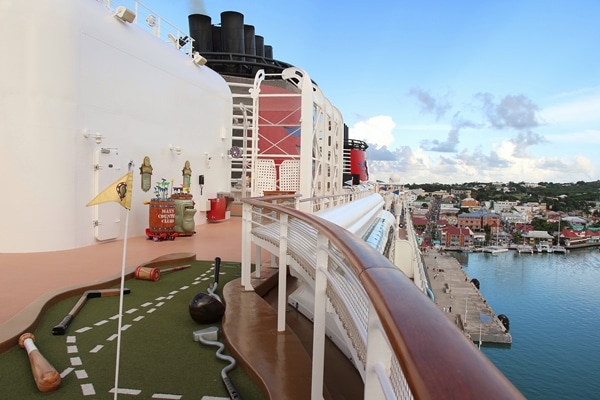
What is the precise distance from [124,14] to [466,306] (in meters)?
26.2

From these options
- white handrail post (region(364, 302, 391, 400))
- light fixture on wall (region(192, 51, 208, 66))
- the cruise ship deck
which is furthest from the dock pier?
white handrail post (region(364, 302, 391, 400))

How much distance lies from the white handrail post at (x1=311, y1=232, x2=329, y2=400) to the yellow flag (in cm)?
114

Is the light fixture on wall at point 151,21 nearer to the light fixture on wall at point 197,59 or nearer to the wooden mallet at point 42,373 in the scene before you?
the light fixture on wall at point 197,59

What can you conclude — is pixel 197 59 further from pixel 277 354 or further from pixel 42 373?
pixel 42 373

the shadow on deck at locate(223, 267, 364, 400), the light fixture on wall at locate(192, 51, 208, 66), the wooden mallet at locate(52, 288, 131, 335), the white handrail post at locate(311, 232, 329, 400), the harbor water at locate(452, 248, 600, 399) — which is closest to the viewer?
the white handrail post at locate(311, 232, 329, 400)

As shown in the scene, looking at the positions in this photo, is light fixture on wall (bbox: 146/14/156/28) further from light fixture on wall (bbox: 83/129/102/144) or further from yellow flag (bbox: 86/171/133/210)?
yellow flag (bbox: 86/171/133/210)

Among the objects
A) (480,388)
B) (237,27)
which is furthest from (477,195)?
(480,388)

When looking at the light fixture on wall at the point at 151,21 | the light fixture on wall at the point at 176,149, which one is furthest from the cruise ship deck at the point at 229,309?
Answer: the light fixture on wall at the point at 151,21

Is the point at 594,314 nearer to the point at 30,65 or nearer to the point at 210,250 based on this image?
the point at 210,250

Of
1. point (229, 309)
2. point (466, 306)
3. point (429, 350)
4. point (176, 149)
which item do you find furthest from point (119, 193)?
point (466, 306)

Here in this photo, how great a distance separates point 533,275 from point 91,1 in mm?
49543

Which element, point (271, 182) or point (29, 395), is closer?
point (29, 395)

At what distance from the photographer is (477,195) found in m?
127

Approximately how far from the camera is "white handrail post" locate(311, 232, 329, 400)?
204 cm
